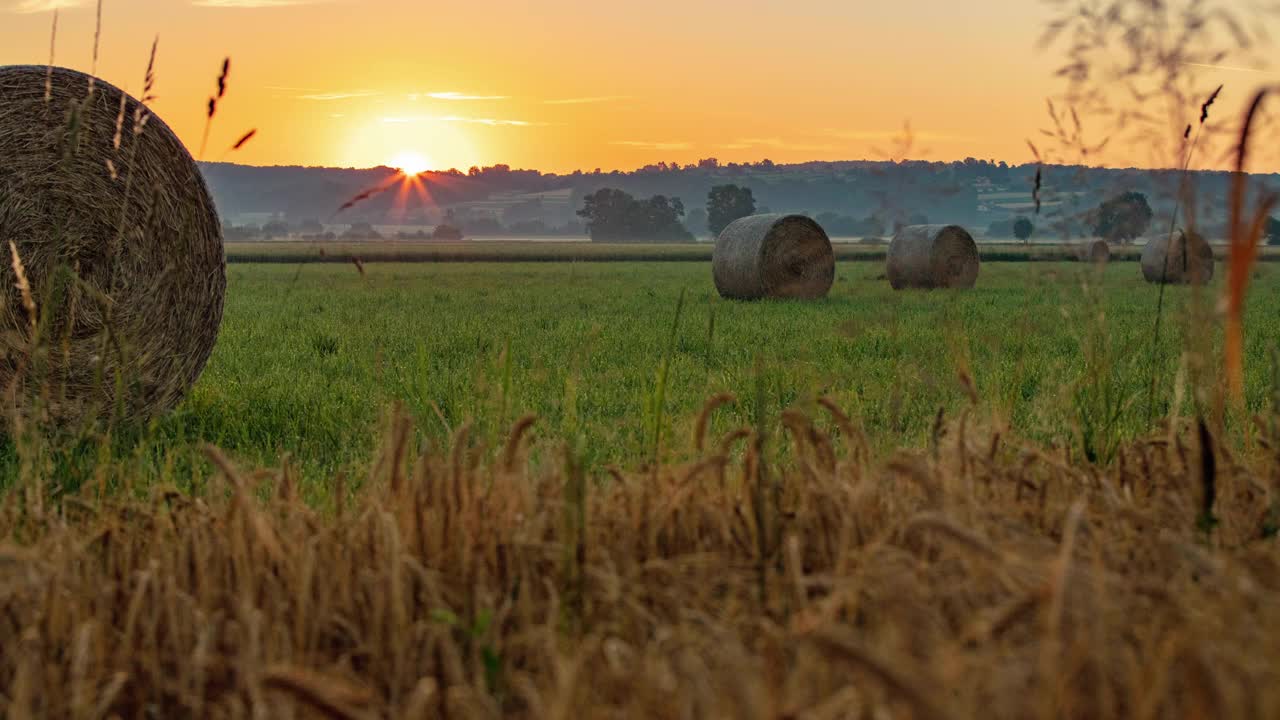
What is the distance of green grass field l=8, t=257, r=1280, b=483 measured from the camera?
4.90 metres

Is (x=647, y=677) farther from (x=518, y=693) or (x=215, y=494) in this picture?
(x=215, y=494)

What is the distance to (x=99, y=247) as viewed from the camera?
8414mm

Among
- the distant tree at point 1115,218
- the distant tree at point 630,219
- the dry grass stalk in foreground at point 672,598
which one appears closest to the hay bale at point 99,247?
the dry grass stalk in foreground at point 672,598

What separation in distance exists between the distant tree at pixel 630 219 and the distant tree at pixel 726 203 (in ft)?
15.4

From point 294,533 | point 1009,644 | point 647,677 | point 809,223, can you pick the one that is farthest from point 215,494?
point 809,223

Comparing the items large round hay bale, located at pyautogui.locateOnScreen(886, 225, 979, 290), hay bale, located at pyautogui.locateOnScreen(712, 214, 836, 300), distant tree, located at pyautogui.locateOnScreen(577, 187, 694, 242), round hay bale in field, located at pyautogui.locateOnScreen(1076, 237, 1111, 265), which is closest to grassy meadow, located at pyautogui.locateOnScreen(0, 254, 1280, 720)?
round hay bale in field, located at pyautogui.locateOnScreen(1076, 237, 1111, 265)

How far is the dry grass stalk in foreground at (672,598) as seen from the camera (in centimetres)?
219

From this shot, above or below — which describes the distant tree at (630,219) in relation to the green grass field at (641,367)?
above

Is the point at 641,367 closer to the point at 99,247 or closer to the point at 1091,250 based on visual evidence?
the point at 99,247

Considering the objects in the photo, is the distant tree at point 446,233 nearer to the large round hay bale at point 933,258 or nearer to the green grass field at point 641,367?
the large round hay bale at point 933,258

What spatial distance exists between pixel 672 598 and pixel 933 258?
2351cm

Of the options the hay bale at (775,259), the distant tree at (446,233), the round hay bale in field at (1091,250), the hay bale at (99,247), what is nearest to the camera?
the round hay bale in field at (1091,250)

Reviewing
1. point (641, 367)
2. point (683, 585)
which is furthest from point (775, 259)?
point (683, 585)

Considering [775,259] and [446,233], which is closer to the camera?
[775,259]
